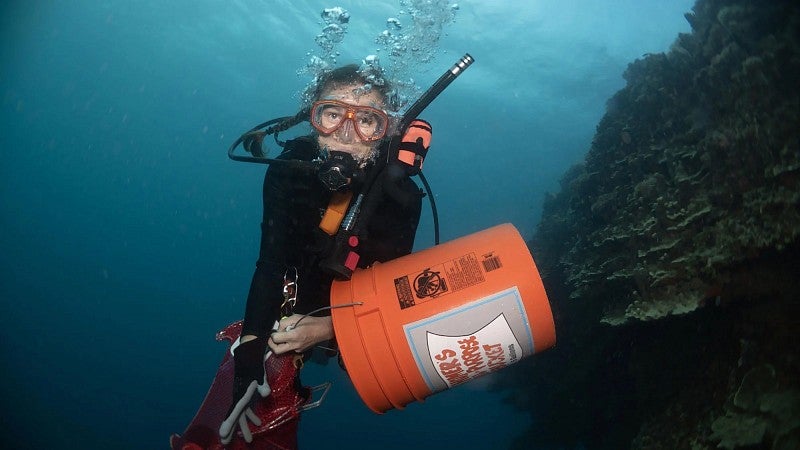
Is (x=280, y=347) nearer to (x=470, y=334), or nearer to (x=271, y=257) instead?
(x=271, y=257)

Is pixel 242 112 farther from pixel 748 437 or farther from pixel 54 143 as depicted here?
pixel 748 437

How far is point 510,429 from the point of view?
92.5 ft

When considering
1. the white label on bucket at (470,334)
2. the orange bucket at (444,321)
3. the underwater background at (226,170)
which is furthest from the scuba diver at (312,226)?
the underwater background at (226,170)

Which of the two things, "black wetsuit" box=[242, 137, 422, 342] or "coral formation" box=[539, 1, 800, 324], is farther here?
"coral formation" box=[539, 1, 800, 324]

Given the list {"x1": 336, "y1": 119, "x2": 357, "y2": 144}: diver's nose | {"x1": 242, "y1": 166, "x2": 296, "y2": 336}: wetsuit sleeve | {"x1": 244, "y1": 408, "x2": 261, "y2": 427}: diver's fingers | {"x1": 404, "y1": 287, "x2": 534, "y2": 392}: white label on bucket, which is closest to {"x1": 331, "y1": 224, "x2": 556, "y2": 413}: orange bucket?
{"x1": 404, "y1": 287, "x2": 534, "y2": 392}: white label on bucket

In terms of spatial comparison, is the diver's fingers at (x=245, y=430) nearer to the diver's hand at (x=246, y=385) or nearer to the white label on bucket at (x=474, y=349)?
the diver's hand at (x=246, y=385)

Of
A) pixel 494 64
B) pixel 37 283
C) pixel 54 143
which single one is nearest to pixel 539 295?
pixel 494 64

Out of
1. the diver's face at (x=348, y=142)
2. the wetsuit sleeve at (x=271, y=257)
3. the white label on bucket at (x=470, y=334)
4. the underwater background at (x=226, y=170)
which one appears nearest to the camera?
the white label on bucket at (x=470, y=334)

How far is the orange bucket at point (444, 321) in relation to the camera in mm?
2348

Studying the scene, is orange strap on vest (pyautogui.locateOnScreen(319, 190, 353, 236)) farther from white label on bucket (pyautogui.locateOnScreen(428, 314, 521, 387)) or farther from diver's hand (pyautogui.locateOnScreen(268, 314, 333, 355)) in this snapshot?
white label on bucket (pyautogui.locateOnScreen(428, 314, 521, 387))

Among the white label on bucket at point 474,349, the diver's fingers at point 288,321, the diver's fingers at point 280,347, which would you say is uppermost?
the diver's fingers at point 288,321

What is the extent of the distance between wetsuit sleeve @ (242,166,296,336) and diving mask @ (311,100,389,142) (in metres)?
0.61

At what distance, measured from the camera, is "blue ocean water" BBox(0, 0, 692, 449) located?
77.0ft

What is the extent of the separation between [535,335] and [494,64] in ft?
93.0
